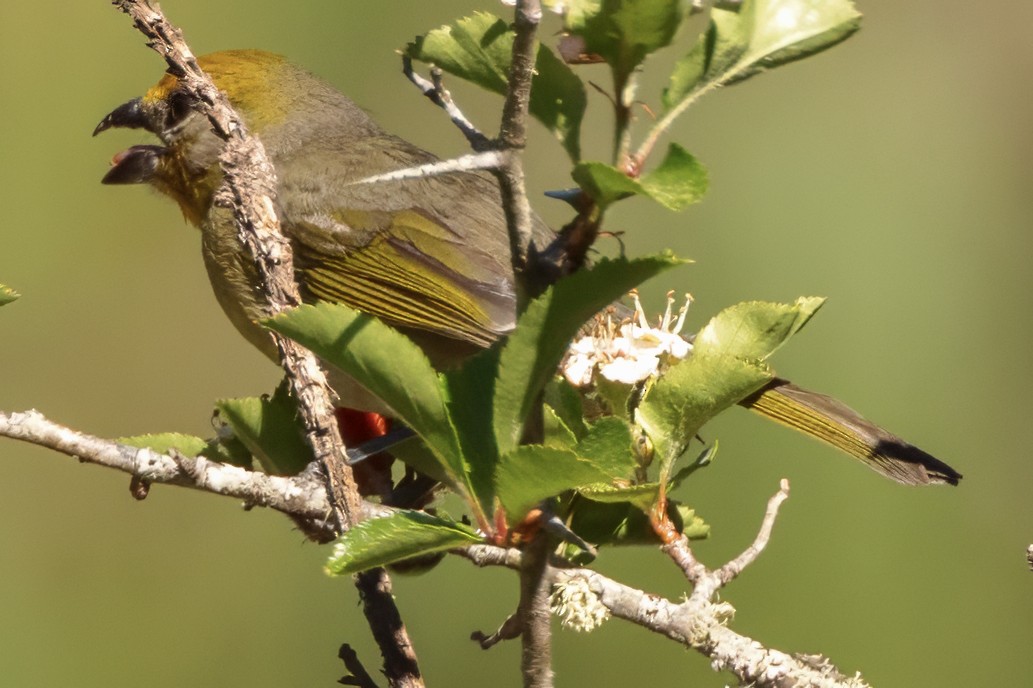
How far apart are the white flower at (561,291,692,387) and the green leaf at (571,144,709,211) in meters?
0.51

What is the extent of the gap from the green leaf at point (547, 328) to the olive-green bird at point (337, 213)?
54.8 inches

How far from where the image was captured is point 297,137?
3848mm

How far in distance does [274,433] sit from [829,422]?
44.8 inches

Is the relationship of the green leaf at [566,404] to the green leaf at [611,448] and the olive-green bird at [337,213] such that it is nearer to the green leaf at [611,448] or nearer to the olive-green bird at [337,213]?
the green leaf at [611,448]

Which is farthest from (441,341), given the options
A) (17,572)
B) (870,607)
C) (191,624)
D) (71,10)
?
(71,10)

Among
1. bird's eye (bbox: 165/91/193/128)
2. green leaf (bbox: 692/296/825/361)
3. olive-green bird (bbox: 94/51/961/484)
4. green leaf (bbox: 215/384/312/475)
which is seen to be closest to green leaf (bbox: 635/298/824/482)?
green leaf (bbox: 692/296/825/361)

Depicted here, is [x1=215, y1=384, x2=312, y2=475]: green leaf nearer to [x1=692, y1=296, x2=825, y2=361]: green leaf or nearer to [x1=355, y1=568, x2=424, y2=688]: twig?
[x1=355, y1=568, x2=424, y2=688]: twig

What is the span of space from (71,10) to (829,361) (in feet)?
13.0

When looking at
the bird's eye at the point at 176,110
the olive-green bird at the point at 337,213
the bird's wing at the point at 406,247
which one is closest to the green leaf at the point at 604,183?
the olive-green bird at the point at 337,213

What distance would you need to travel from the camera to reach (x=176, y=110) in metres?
3.60

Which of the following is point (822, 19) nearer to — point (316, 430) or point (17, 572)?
point (316, 430)

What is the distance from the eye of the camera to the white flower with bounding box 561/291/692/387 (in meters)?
1.63

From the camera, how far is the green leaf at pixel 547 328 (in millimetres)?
1139

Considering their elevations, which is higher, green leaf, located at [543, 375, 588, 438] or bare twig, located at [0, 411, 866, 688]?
green leaf, located at [543, 375, 588, 438]
